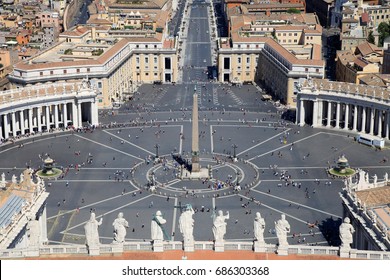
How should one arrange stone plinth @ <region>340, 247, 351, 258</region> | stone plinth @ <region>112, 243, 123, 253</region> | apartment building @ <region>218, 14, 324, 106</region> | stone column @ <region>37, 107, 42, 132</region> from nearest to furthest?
stone plinth @ <region>340, 247, 351, 258</region> → stone plinth @ <region>112, 243, 123, 253</region> → stone column @ <region>37, 107, 42, 132</region> → apartment building @ <region>218, 14, 324, 106</region>

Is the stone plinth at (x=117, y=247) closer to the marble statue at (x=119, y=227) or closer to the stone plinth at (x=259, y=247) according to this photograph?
the marble statue at (x=119, y=227)

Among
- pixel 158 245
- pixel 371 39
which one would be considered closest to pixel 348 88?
pixel 371 39

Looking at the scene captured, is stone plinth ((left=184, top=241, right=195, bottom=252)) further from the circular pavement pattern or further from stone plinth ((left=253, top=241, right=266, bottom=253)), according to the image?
the circular pavement pattern

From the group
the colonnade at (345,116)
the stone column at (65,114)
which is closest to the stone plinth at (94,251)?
the colonnade at (345,116)

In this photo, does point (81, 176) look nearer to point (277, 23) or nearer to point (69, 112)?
point (69, 112)

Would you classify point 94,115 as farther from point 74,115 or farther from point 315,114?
point 315,114

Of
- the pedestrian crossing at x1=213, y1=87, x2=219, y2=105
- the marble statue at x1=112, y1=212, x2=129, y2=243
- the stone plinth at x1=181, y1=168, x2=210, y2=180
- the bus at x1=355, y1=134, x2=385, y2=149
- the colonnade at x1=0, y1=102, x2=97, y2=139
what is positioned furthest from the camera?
the pedestrian crossing at x1=213, y1=87, x2=219, y2=105

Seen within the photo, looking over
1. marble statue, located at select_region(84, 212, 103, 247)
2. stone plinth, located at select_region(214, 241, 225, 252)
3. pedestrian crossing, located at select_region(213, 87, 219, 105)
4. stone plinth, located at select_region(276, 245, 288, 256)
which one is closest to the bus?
pedestrian crossing, located at select_region(213, 87, 219, 105)

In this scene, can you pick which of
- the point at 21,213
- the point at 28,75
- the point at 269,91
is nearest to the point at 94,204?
the point at 21,213
